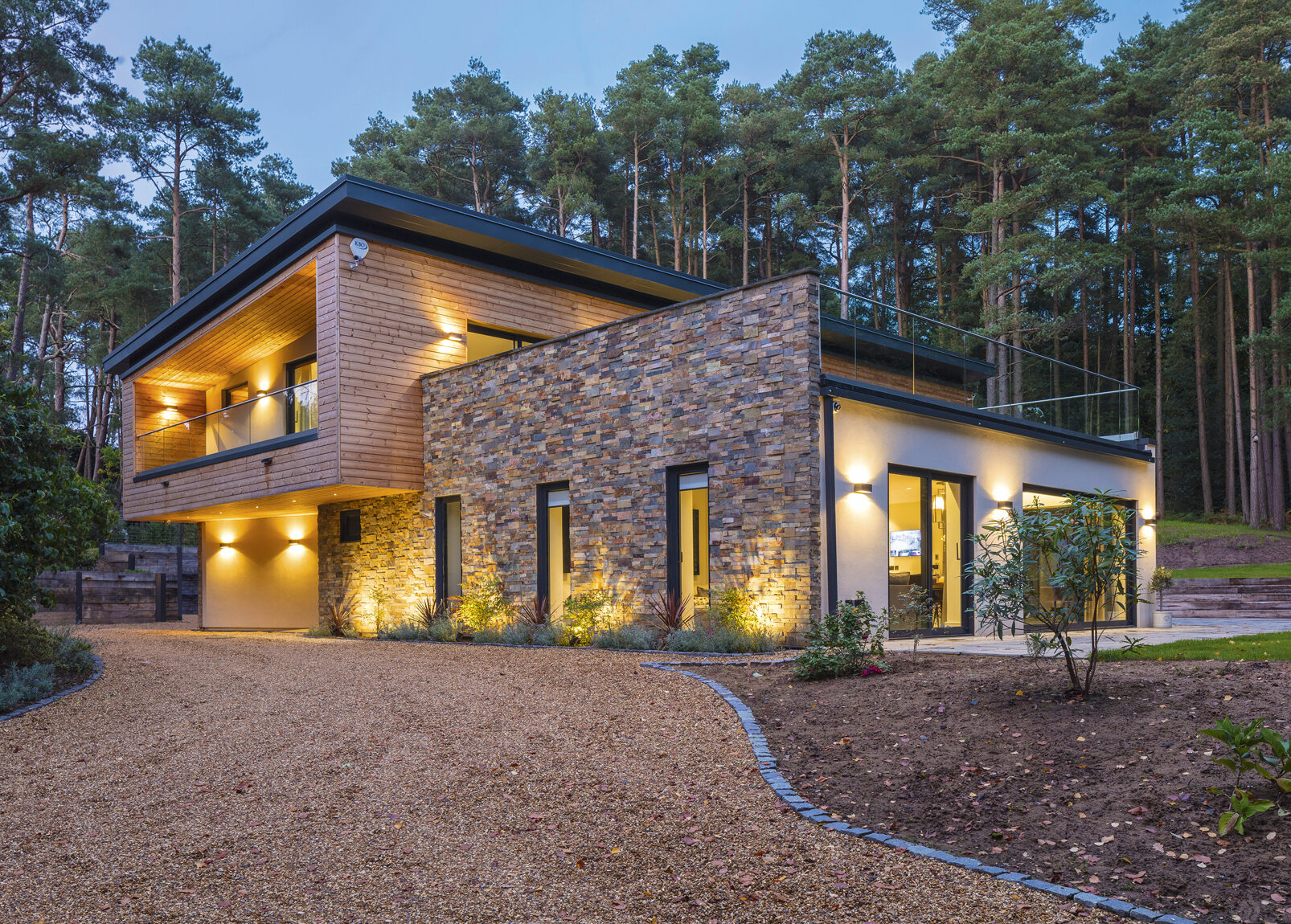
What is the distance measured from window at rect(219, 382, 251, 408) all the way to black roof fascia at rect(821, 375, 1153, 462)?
1381 cm

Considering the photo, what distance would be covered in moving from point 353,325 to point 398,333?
0.75 meters

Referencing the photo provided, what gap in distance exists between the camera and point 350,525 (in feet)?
49.7

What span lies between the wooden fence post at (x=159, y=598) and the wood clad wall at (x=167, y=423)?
15.0 ft

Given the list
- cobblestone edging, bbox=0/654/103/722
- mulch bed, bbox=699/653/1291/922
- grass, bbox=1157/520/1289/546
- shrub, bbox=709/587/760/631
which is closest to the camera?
mulch bed, bbox=699/653/1291/922

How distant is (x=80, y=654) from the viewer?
923 centimetres

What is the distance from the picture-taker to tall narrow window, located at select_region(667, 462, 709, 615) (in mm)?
10016

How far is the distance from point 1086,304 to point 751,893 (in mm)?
28931

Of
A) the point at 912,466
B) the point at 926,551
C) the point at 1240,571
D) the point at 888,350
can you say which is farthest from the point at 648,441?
the point at 1240,571

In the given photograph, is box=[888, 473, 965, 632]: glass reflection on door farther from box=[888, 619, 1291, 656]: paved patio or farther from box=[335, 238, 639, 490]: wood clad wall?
box=[335, 238, 639, 490]: wood clad wall

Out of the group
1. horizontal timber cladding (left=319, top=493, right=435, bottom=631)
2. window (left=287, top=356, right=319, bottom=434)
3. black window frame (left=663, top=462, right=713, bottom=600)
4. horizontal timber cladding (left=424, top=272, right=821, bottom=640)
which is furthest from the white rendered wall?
window (left=287, top=356, right=319, bottom=434)

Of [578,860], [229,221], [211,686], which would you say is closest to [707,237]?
[229,221]

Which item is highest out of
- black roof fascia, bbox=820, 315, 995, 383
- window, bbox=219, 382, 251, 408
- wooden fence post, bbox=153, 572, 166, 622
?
window, bbox=219, 382, 251, 408

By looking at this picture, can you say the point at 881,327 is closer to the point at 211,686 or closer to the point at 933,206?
the point at 211,686

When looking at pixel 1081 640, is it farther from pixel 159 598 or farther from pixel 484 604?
pixel 159 598
